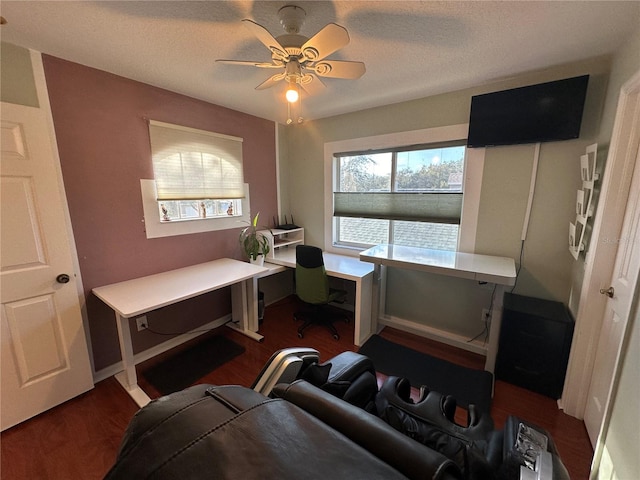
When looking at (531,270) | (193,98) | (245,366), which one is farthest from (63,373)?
(531,270)

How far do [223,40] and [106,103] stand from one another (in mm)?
1144

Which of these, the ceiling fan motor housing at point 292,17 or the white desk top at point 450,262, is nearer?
the ceiling fan motor housing at point 292,17

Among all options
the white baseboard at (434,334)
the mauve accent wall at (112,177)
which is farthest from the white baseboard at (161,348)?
the white baseboard at (434,334)

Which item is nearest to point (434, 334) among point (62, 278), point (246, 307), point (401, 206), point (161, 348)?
point (401, 206)

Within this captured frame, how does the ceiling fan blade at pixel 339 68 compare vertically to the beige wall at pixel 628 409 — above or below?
above

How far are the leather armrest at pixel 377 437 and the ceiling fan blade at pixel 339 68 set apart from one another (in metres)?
1.65

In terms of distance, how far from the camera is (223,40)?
160 centimetres

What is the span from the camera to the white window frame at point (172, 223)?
2.30m

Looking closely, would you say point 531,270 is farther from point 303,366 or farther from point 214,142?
point 214,142

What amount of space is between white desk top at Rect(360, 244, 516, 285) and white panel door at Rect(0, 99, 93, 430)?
7.69 feet

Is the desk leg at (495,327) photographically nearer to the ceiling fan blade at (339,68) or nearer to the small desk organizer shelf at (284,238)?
the ceiling fan blade at (339,68)

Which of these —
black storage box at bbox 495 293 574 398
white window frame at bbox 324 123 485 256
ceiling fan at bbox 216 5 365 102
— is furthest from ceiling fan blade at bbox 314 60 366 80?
black storage box at bbox 495 293 574 398

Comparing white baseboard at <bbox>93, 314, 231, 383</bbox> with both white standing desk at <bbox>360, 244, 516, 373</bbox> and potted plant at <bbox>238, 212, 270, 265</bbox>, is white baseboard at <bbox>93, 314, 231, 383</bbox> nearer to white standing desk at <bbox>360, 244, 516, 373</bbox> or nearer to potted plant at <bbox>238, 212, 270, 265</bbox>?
potted plant at <bbox>238, 212, 270, 265</bbox>

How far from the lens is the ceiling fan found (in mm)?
1243
